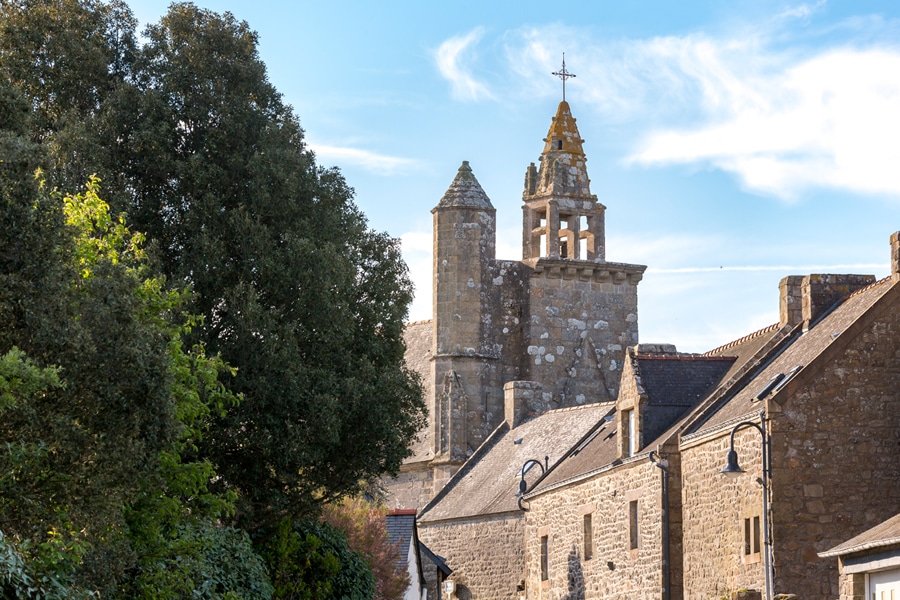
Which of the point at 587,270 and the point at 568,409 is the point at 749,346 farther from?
the point at 587,270

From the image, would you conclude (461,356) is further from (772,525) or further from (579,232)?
(772,525)

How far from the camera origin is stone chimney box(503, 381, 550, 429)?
48281 millimetres

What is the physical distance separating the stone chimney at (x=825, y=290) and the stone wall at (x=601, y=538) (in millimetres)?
4236

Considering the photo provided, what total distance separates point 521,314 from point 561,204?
4147 mm

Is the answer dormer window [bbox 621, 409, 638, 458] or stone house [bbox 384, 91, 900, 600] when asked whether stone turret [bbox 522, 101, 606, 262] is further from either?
dormer window [bbox 621, 409, 638, 458]

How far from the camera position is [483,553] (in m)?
41.5

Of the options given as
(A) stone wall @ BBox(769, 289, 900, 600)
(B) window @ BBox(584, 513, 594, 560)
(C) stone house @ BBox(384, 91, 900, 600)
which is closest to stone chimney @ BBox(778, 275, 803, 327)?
(C) stone house @ BBox(384, 91, 900, 600)

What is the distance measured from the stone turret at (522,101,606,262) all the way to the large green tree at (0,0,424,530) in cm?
2696

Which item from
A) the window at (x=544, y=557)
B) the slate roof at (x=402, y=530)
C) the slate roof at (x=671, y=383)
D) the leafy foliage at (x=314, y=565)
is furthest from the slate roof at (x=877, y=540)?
the slate roof at (x=402, y=530)

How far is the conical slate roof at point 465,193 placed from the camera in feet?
170

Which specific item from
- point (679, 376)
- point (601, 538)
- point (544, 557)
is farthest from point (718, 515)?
point (544, 557)

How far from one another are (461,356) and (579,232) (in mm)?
6883

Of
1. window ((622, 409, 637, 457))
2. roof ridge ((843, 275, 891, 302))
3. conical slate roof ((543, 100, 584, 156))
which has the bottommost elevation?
window ((622, 409, 637, 457))

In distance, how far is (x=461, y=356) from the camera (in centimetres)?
5116
